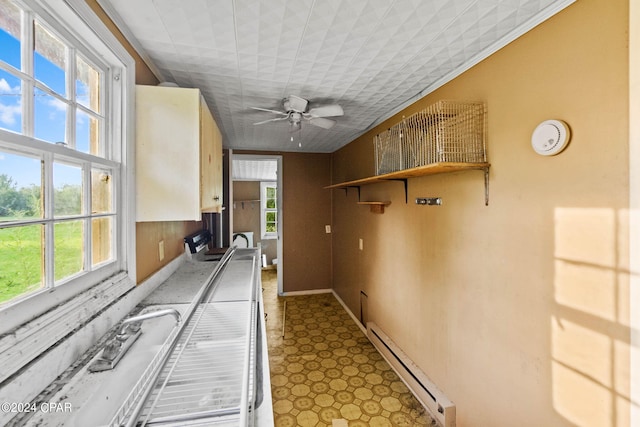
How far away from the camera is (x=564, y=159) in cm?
108

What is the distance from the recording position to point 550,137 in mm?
1111

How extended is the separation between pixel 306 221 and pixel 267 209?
7.79ft

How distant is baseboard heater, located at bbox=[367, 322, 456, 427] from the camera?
1.72 m

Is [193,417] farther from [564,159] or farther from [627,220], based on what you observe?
[564,159]

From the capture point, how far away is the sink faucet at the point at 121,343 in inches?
35.3

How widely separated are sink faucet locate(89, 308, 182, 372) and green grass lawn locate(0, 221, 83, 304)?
0.29m

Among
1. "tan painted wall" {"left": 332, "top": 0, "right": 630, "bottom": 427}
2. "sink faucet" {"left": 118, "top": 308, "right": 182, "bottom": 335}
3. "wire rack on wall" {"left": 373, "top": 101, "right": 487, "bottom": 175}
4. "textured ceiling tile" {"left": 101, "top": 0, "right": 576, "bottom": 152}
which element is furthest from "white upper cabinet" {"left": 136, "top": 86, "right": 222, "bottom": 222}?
"tan painted wall" {"left": 332, "top": 0, "right": 630, "bottom": 427}

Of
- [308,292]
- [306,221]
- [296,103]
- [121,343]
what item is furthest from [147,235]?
[308,292]

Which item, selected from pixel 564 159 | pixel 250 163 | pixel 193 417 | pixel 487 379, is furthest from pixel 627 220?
pixel 250 163

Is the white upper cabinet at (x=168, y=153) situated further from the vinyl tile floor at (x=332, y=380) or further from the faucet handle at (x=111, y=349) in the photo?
the vinyl tile floor at (x=332, y=380)

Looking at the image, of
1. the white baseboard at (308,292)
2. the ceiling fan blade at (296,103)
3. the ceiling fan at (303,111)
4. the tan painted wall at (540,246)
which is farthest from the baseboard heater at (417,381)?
the ceiling fan blade at (296,103)

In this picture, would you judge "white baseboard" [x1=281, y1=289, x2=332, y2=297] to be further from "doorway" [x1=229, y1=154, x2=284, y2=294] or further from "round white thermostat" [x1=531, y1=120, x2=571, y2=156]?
"round white thermostat" [x1=531, y1=120, x2=571, y2=156]

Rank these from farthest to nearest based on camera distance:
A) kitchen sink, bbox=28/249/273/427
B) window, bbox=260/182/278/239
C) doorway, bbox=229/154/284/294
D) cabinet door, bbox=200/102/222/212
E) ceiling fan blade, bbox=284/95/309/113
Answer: window, bbox=260/182/278/239, doorway, bbox=229/154/284/294, ceiling fan blade, bbox=284/95/309/113, cabinet door, bbox=200/102/222/212, kitchen sink, bbox=28/249/273/427

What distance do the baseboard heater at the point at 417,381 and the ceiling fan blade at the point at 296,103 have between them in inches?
88.1
